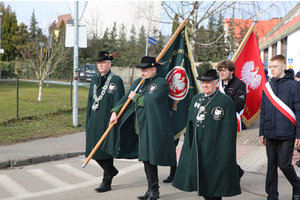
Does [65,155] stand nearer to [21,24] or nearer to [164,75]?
[164,75]

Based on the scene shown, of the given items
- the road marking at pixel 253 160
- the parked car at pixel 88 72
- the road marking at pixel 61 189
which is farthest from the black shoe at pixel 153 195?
the parked car at pixel 88 72

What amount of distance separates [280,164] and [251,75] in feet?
8.19

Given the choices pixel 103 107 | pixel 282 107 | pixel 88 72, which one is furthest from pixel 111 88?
pixel 88 72

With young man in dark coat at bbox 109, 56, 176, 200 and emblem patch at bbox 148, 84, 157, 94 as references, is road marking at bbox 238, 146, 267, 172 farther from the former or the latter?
emblem patch at bbox 148, 84, 157, 94

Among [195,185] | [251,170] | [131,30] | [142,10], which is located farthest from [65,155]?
[131,30]

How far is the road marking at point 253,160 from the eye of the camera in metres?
6.93

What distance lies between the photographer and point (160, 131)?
15.7 feet

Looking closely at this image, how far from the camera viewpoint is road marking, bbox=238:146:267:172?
6926 mm

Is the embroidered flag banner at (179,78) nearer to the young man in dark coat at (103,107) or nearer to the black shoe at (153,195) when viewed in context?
the young man in dark coat at (103,107)

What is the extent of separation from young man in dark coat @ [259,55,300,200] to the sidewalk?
0.62 metres

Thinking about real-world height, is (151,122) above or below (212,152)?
above

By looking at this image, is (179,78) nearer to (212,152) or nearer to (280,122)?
(280,122)

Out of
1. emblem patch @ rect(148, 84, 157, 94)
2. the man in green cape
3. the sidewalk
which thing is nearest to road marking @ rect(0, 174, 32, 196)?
the sidewalk

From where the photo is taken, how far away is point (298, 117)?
14.5 feet
